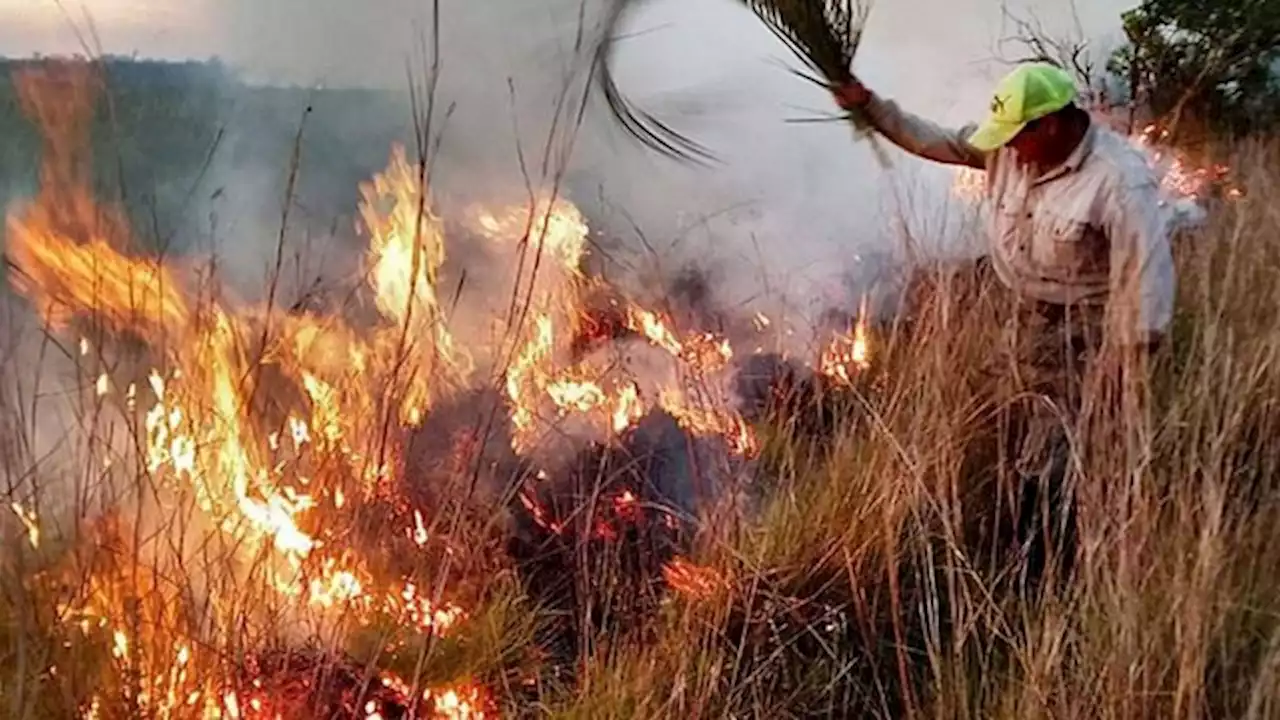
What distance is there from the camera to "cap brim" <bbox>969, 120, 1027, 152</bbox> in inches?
133

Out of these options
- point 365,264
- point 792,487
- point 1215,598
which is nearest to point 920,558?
point 792,487

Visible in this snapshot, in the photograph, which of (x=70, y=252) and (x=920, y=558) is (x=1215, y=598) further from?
(x=70, y=252)

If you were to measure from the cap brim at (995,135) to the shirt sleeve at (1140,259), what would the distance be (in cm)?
29

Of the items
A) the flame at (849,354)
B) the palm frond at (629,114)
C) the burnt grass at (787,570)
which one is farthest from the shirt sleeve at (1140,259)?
the palm frond at (629,114)

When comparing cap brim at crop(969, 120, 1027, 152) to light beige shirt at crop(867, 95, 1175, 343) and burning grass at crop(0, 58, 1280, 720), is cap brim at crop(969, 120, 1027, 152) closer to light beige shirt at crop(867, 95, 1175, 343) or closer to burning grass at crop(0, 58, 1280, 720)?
light beige shirt at crop(867, 95, 1175, 343)

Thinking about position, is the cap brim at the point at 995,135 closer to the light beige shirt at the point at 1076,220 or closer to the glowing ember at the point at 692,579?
the light beige shirt at the point at 1076,220

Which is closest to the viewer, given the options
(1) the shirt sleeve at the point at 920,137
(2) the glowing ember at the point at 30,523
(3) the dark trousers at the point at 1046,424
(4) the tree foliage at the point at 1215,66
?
(2) the glowing ember at the point at 30,523

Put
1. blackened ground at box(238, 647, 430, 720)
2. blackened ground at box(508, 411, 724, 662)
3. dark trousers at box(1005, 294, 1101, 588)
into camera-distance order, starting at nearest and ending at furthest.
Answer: blackened ground at box(238, 647, 430, 720)
dark trousers at box(1005, 294, 1101, 588)
blackened ground at box(508, 411, 724, 662)

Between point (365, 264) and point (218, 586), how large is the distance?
69.2 inches

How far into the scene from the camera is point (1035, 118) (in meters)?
3.36

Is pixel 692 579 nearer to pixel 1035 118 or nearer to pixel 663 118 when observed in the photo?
pixel 1035 118

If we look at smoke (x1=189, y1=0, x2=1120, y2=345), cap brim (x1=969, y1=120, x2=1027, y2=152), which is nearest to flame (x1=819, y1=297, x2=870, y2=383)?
smoke (x1=189, y1=0, x2=1120, y2=345)

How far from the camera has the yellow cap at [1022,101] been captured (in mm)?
3352

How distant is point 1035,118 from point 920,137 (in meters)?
0.41
